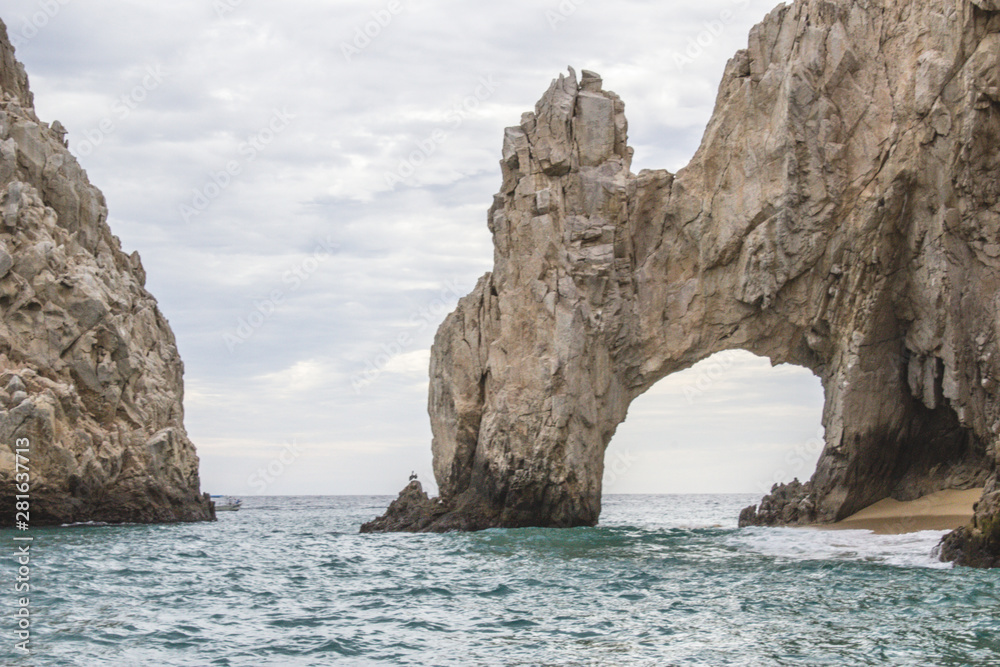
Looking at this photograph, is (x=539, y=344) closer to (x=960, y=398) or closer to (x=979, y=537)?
(x=960, y=398)

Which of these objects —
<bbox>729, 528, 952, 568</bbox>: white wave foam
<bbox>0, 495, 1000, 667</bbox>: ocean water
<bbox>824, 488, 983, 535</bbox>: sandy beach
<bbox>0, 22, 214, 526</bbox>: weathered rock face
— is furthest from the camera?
<bbox>0, 22, 214, 526</bbox>: weathered rock face

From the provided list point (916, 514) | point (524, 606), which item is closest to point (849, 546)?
point (916, 514)

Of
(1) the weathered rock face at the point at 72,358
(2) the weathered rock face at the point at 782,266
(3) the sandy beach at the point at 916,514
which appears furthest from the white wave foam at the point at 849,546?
(1) the weathered rock face at the point at 72,358

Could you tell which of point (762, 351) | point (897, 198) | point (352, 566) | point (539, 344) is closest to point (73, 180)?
point (539, 344)

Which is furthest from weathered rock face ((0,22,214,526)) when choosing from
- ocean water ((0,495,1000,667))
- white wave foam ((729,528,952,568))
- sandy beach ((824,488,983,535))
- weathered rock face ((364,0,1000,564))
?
sandy beach ((824,488,983,535))

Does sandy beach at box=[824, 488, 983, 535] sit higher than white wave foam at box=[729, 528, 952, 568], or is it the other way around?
sandy beach at box=[824, 488, 983, 535]

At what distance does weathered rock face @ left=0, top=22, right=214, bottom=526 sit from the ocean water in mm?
9796

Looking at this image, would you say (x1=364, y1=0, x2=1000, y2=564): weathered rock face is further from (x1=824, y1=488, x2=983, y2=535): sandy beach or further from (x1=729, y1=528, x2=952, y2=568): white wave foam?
(x1=729, y1=528, x2=952, y2=568): white wave foam

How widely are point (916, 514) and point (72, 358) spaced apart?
31.4m

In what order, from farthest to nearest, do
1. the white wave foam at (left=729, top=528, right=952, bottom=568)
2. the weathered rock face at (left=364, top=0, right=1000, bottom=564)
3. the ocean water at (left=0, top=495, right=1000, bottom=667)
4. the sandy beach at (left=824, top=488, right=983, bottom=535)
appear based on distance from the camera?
the sandy beach at (left=824, top=488, right=983, bottom=535) → the weathered rock face at (left=364, top=0, right=1000, bottom=564) → the white wave foam at (left=729, top=528, right=952, bottom=568) → the ocean water at (left=0, top=495, right=1000, bottom=667)

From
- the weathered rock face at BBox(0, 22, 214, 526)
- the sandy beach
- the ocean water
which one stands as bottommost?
the ocean water

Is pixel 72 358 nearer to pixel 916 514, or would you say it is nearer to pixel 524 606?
pixel 524 606

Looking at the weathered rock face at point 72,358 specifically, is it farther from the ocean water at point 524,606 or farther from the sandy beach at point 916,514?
the sandy beach at point 916,514

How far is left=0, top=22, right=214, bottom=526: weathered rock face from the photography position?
34.6 metres
